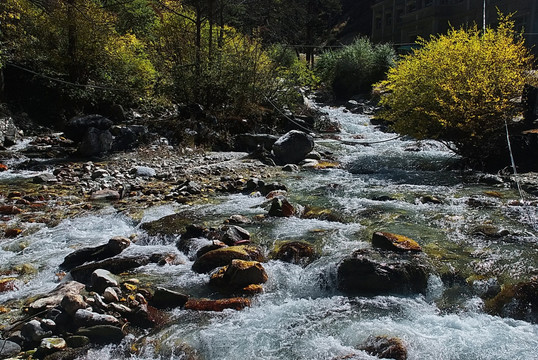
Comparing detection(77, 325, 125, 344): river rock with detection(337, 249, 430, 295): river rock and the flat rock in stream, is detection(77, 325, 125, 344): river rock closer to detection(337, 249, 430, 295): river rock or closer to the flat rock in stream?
the flat rock in stream

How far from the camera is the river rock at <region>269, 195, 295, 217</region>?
22.8 ft

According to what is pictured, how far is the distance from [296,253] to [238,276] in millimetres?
937

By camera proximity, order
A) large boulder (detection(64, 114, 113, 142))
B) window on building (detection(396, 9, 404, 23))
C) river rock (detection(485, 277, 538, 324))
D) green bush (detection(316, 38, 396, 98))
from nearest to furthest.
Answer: river rock (detection(485, 277, 538, 324)) → large boulder (detection(64, 114, 113, 142)) → green bush (detection(316, 38, 396, 98)) → window on building (detection(396, 9, 404, 23))

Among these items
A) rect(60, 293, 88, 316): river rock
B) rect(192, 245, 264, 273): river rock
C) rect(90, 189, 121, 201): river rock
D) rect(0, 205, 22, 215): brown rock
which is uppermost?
rect(90, 189, 121, 201): river rock

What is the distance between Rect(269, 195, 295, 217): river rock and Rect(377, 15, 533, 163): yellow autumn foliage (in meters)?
4.67

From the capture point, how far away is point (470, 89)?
959cm

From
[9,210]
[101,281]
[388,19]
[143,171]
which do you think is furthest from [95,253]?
[388,19]

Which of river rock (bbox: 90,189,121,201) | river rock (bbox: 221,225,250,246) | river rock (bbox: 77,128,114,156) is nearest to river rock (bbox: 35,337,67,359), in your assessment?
river rock (bbox: 221,225,250,246)

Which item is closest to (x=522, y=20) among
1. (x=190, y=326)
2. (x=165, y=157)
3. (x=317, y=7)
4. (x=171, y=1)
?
(x=317, y=7)

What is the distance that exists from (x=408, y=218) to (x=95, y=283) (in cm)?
443

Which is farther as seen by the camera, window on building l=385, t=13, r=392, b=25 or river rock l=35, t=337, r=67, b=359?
window on building l=385, t=13, r=392, b=25

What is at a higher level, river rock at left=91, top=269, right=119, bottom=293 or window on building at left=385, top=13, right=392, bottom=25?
window on building at left=385, top=13, right=392, bottom=25

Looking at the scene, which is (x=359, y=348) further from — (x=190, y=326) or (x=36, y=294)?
(x=36, y=294)

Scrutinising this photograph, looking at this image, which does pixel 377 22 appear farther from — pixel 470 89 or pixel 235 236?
pixel 235 236
